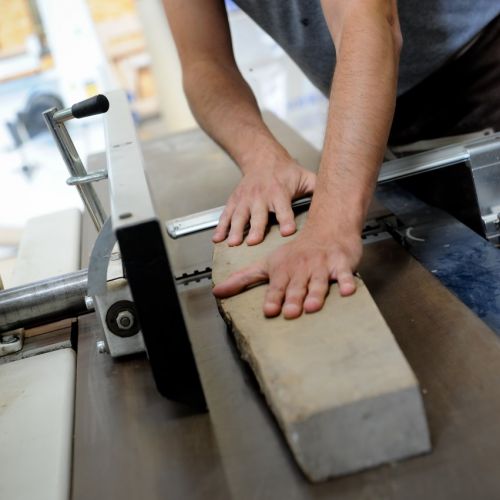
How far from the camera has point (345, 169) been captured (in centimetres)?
98

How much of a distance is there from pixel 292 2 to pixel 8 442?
1059 millimetres

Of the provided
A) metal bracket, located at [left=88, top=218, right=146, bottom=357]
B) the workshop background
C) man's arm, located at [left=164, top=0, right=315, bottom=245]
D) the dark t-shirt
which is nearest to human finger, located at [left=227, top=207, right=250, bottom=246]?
man's arm, located at [left=164, top=0, right=315, bottom=245]

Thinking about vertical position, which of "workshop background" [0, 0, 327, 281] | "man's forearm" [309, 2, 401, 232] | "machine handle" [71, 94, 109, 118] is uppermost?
"machine handle" [71, 94, 109, 118]

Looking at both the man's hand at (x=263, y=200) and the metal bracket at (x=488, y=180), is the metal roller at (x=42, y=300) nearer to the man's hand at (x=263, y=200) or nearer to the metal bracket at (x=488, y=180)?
the man's hand at (x=263, y=200)

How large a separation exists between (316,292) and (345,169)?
241 millimetres

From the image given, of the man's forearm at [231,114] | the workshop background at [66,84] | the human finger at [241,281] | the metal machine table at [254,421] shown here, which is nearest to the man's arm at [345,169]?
the human finger at [241,281]

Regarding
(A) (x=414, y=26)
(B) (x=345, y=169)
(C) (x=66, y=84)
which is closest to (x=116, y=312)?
(B) (x=345, y=169)

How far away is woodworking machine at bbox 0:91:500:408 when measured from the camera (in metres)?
0.68

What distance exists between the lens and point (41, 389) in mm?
915

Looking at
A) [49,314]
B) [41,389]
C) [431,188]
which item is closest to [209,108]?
[431,188]

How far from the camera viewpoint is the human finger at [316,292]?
32.1 inches

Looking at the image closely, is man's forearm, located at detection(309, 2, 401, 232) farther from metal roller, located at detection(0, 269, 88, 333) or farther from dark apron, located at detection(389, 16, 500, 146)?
dark apron, located at detection(389, 16, 500, 146)

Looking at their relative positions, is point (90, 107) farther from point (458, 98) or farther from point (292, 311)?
point (458, 98)

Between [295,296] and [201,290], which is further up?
[295,296]
